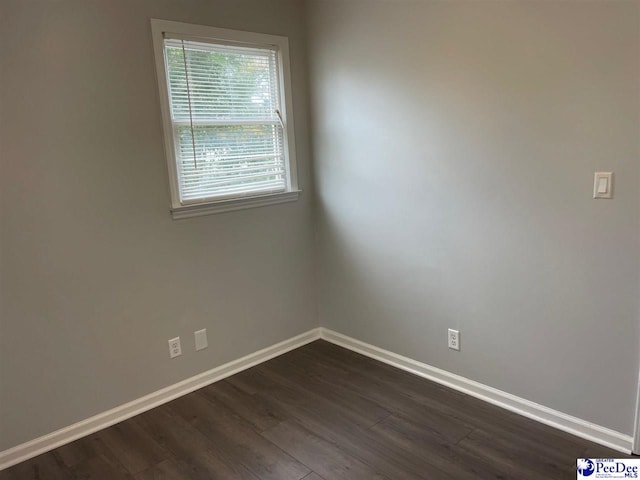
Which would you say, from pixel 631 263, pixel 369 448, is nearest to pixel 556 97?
pixel 631 263

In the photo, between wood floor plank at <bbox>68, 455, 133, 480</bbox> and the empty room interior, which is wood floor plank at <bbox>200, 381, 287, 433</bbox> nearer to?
the empty room interior

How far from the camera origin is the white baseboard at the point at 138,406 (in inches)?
90.0

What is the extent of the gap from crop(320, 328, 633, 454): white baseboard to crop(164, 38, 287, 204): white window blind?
4.17 ft

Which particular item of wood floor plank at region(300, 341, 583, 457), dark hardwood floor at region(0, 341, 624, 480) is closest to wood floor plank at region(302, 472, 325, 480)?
dark hardwood floor at region(0, 341, 624, 480)

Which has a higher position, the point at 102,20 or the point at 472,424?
the point at 102,20

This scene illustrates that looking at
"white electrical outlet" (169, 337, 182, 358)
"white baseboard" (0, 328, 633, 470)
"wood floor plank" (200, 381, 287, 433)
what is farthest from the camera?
"white electrical outlet" (169, 337, 182, 358)

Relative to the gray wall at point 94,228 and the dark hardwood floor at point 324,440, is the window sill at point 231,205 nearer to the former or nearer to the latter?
the gray wall at point 94,228

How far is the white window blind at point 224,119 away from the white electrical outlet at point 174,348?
0.84 metres

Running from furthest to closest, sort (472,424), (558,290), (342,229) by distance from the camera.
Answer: (342,229) → (472,424) → (558,290)

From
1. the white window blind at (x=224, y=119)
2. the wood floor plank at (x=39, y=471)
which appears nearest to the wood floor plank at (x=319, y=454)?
the wood floor plank at (x=39, y=471)

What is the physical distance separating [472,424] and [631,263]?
107cm

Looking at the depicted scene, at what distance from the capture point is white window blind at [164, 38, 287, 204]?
2629mm

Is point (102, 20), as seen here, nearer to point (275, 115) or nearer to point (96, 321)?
point (275, 115)

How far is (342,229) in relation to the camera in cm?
318
